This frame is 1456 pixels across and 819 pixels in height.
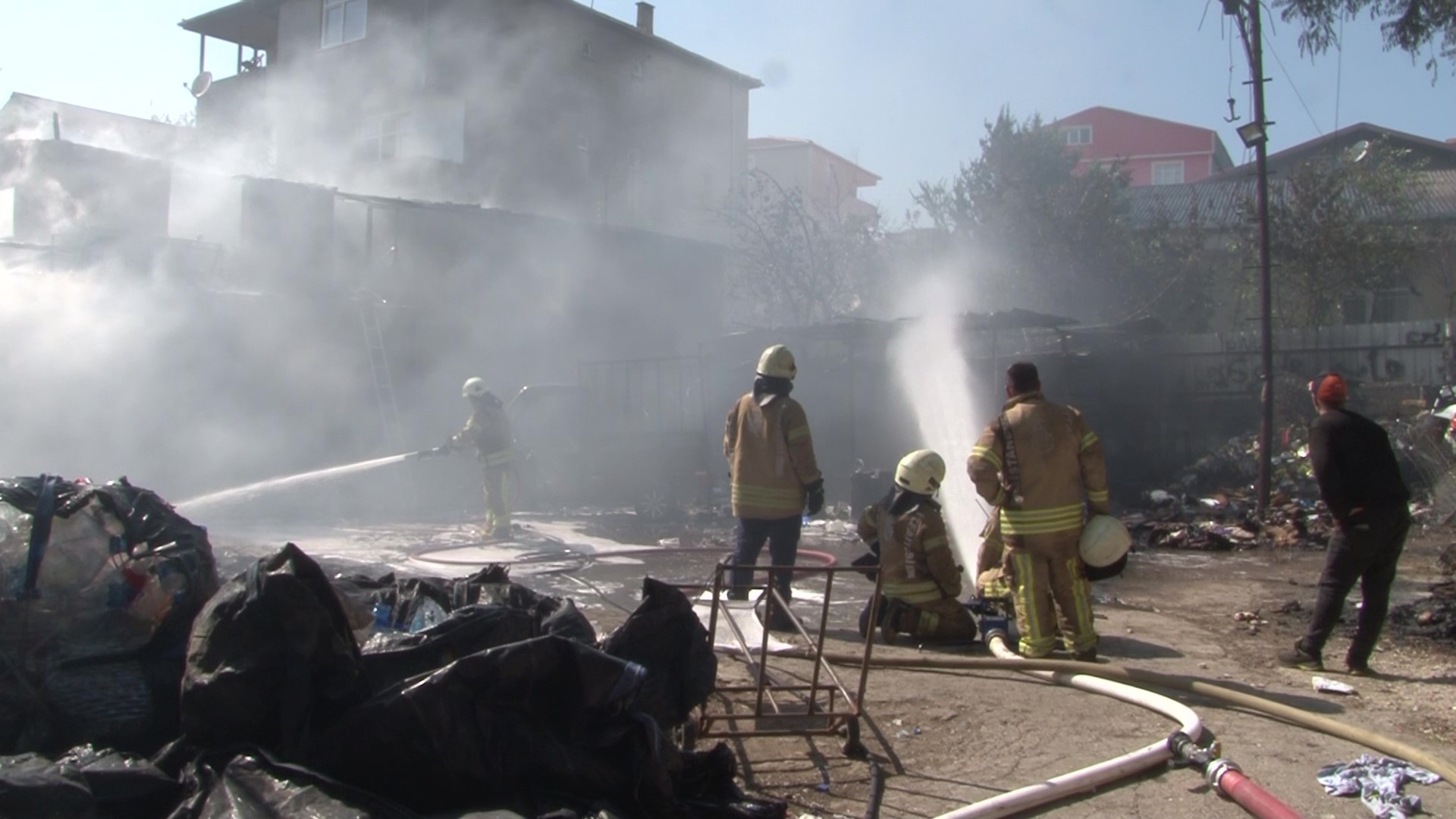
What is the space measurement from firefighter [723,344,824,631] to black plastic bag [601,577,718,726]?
2751 millimetres

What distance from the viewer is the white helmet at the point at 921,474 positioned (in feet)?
20.7

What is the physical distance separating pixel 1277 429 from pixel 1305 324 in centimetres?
658

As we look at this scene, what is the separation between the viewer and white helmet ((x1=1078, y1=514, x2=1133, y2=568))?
5.89 m

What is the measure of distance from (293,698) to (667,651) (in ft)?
4.31

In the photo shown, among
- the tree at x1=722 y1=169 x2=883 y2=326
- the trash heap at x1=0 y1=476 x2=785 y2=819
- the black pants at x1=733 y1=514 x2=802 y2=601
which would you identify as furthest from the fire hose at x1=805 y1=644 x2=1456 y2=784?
the tree at x1=722 y1=169 x2=883 y2=326

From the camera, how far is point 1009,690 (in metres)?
5.34

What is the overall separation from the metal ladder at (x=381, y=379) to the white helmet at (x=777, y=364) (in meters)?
10.9

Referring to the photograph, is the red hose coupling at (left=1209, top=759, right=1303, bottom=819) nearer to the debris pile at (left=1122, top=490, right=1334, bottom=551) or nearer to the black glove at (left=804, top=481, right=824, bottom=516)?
the black glove at (left=804, top=481, right=824, bottom=516)

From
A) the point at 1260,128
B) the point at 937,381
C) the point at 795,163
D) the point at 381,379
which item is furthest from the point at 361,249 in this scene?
the point at 795,163

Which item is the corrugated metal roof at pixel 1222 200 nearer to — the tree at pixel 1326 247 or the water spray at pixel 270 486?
the tree at pixel 1326 247

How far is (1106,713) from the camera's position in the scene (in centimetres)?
494

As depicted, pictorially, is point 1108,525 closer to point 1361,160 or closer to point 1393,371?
point 1393,371

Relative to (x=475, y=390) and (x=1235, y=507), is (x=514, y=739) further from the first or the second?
(x=1235, y=507)

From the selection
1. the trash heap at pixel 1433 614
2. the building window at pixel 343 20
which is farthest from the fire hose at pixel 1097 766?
the building window at pixel 343 20
